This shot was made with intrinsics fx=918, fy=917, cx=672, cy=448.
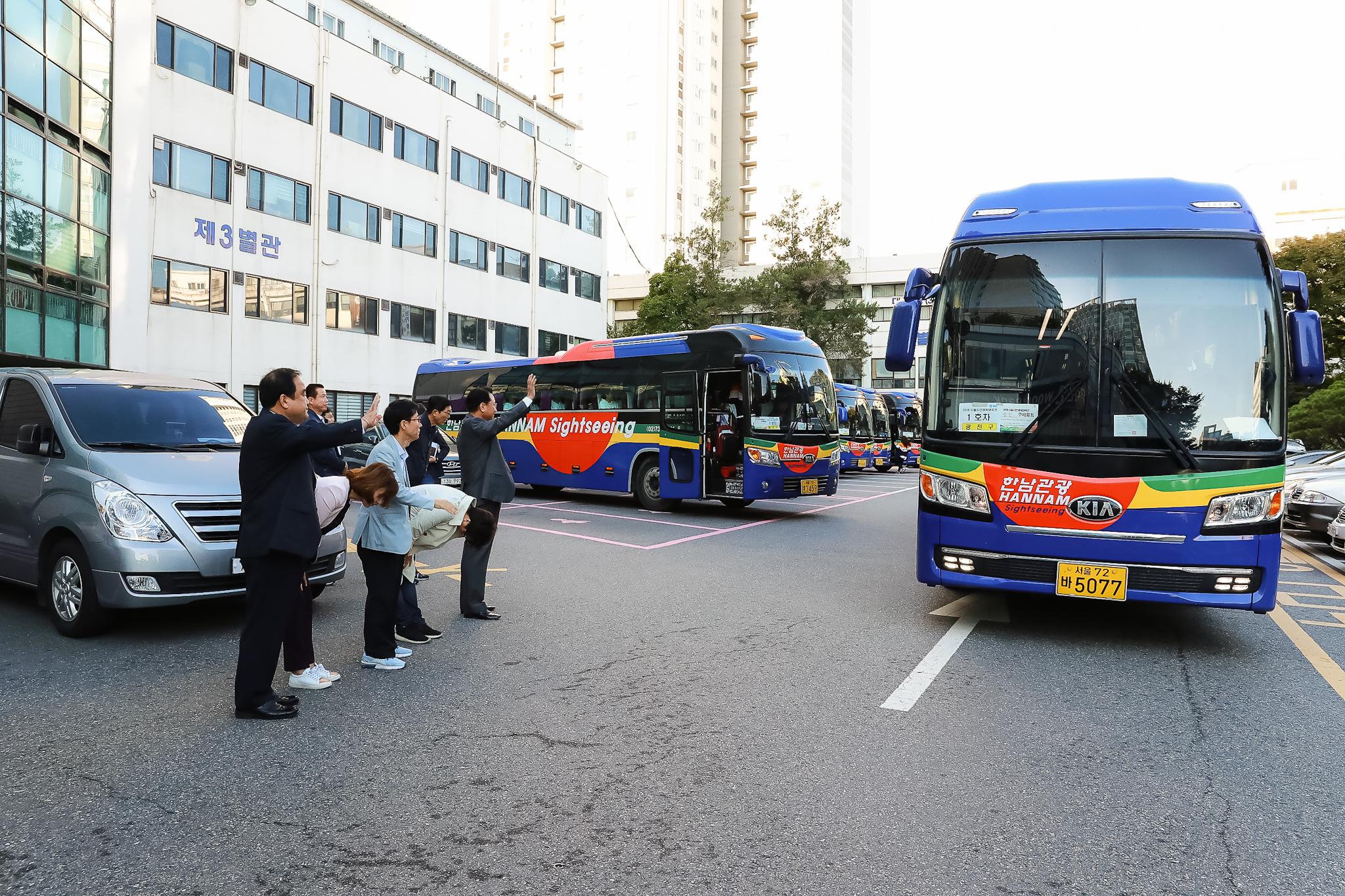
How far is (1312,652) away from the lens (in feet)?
21.5

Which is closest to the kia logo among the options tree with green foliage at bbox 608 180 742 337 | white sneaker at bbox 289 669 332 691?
white sneaker at bbox 289 669 332 691

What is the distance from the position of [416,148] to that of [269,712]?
110ft

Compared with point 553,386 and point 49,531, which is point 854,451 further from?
point 49,531

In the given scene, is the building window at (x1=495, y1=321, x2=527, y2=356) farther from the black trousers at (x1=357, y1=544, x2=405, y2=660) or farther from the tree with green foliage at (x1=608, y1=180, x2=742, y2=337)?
the black trousers at (x1=357, y1=544, x2=405, y2=660)

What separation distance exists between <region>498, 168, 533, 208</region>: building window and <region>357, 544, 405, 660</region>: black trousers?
35738 mm

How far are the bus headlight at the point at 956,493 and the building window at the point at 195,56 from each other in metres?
27.6

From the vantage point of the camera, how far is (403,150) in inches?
1342

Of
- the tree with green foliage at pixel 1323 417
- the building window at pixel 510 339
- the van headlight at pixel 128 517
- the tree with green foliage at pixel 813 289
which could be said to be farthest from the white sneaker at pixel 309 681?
the tree with green foliage at pixel 813 289

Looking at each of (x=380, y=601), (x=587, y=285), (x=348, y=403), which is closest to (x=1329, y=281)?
(x=587, y=285)

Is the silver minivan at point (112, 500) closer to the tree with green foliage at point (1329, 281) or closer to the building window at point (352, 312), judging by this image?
the building window at point (352, 312)

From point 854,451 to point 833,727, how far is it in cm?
2715

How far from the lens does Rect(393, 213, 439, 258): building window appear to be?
34000 millimetres

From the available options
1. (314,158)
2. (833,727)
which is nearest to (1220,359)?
(833,727)

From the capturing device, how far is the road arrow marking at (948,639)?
5.18m
